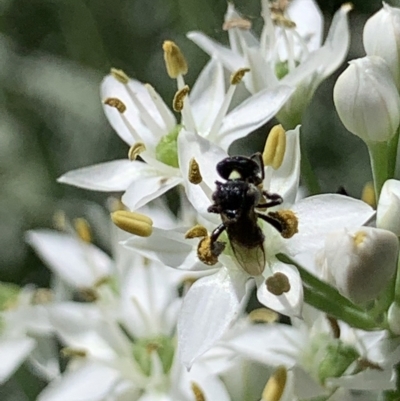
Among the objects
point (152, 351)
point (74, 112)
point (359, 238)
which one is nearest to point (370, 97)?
point (359, 238)

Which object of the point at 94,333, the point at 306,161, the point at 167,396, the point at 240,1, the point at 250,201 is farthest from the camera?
the point at 240,1

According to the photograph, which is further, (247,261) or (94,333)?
(94,333)

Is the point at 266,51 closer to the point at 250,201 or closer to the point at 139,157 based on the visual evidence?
the point at 139,157

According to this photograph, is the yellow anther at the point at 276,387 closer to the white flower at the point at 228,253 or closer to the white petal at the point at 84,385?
the white flower at the point at 228,253

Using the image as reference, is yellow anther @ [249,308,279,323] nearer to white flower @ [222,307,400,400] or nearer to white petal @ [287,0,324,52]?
white flower @ [222,307,400,400]

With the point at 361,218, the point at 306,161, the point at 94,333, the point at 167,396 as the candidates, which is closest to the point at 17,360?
the point at 94,333
